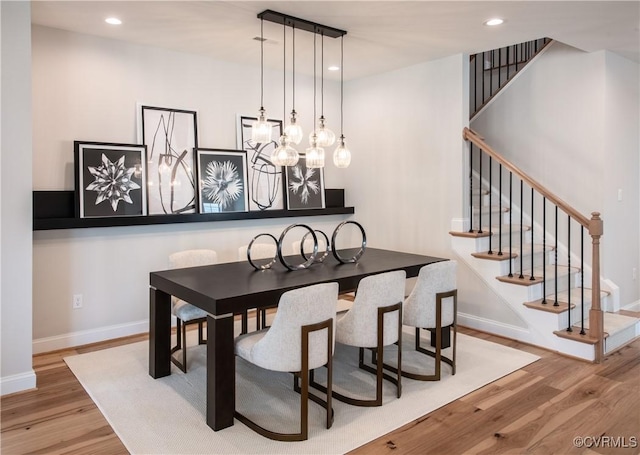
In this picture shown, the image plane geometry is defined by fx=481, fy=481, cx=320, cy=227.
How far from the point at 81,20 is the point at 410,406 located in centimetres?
367

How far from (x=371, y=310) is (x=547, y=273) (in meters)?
2.43

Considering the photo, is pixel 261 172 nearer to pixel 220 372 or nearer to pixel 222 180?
pixel 222 180

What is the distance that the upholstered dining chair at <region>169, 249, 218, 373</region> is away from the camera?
351cm

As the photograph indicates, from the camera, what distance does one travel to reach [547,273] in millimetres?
4512

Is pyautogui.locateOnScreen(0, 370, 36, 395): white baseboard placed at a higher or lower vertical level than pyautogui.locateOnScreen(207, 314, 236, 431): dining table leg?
lower

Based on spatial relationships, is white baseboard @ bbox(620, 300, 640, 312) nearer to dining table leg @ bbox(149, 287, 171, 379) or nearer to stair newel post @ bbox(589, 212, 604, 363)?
stair newel post @ bbox(589, 212, 604, 363)

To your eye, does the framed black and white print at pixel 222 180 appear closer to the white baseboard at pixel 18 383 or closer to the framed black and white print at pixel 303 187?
the framed black and white print at pixel 303 187

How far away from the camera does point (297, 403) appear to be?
3.00 m

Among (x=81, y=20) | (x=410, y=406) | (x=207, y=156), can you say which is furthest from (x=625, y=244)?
(x=81, y=20)

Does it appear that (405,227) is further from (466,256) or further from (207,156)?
(207,156)

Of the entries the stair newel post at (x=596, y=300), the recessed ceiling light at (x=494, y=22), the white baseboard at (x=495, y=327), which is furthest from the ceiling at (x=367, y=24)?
the white baseboard at (x=495, y=327)

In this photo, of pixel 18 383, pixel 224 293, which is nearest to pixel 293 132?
pixel 224 293

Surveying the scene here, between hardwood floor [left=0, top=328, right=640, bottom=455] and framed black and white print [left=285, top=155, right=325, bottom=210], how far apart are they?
9.24 feet

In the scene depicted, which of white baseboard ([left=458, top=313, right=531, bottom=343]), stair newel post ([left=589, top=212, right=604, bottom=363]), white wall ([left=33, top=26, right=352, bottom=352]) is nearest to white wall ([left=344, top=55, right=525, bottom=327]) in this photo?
white baseboard ([left=458, top=313, right=531, bottom=343])
